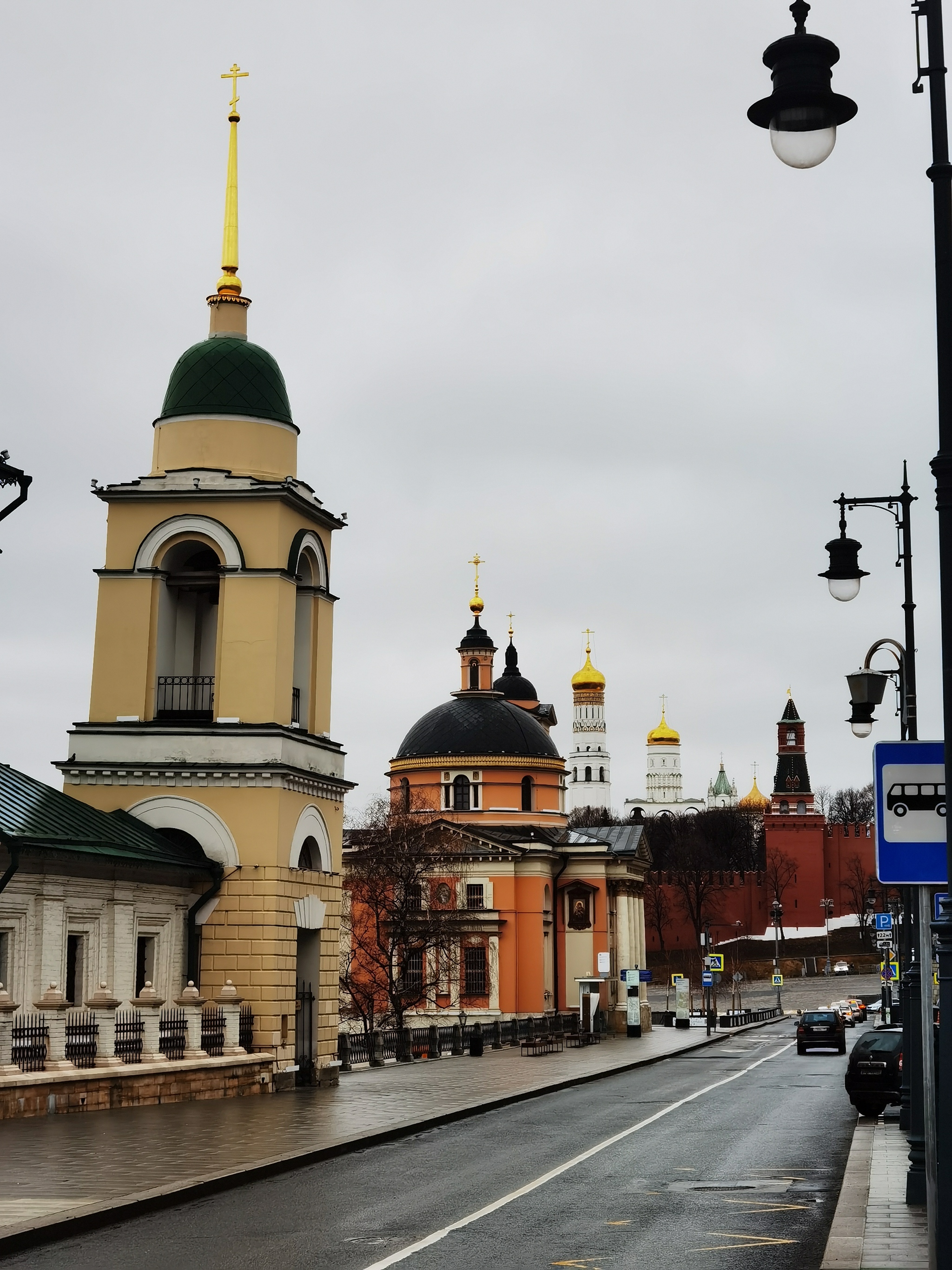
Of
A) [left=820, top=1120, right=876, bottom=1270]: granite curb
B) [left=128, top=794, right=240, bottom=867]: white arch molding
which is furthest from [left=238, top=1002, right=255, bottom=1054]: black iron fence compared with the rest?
[left=820, top=1120, right=876, bottom=1270]: granite curb

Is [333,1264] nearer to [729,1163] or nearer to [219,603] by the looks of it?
[729,1163]

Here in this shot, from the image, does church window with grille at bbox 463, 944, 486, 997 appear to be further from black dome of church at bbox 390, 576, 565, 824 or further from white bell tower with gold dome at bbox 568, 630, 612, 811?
white bell tower with gold dome at bbox 568, 630, 612, 811

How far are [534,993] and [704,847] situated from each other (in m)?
90.5

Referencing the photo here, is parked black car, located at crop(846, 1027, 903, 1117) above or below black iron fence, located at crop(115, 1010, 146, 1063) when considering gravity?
below

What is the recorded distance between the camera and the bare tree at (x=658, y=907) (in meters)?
137

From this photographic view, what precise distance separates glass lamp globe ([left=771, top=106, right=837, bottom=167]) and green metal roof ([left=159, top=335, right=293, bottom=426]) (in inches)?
871

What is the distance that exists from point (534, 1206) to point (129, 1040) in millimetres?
11378

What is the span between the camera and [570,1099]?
29.3m

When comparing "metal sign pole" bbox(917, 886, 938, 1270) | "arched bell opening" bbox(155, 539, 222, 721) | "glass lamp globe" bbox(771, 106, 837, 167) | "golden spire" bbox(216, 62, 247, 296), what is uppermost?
"golden spire" bbox(216, 62, 247, 296)

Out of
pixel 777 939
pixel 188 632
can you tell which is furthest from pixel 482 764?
pixel 188 632

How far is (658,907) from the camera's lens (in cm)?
13688

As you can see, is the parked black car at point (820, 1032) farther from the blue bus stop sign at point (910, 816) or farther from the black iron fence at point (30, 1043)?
the blue bus stop sign at point (910, 816)

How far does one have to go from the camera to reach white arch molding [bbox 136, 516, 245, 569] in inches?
1117

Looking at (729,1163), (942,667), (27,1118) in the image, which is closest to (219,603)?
(27,1118)
